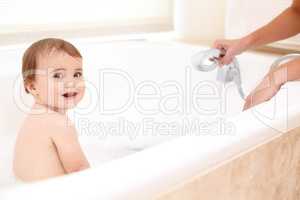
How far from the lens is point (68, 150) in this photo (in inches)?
34.4

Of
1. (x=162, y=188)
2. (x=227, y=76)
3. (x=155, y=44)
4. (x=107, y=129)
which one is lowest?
(x=107, y=129)

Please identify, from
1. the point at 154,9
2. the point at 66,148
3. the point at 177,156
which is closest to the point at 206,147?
the point at 177,156

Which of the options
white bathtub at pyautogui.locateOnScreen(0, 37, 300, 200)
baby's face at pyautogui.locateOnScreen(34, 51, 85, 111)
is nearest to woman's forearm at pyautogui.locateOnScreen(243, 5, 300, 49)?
white bathtub at pyautogui.locateOnScreen(0, 37, 300, 200)

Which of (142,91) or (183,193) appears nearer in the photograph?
(183,193)

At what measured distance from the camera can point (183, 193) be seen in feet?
1.97

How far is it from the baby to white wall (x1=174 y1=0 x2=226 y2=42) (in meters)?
1.00

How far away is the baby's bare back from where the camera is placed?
2.78 feet

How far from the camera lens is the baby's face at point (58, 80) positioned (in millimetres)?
851

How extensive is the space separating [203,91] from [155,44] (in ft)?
0.92

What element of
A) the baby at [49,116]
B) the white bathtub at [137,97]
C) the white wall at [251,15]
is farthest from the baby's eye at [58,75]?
the white wall at [251,15]

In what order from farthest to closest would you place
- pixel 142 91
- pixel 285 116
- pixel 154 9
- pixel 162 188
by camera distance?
pixel 154 9 → pixel 142 91 → pixel 285 116 → pixel 162 188

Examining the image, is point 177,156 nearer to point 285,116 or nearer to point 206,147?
point 206,147

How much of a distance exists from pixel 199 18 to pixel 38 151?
→ 1.19 metres

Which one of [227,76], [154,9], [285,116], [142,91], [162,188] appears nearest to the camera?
[162,188]
